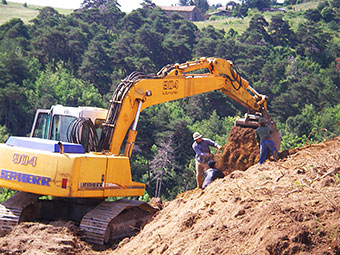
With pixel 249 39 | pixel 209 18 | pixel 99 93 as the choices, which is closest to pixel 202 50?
pixel 249 39

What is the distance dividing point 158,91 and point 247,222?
6586mm

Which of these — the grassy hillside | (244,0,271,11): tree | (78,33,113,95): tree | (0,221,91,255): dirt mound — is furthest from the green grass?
(0,221,91,255): dirt mound

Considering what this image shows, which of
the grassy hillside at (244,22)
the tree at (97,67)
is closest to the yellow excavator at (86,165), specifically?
the tree at (97,67)

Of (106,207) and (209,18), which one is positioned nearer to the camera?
(106,207)

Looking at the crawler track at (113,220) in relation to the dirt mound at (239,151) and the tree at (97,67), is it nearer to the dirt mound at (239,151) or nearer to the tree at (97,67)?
the dirt mound at (239,151)

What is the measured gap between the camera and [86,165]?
11391 millimetres

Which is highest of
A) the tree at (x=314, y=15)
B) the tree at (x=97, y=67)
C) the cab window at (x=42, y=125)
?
the cab window at (x=42, y=125)

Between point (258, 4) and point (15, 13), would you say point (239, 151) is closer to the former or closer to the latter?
point (15, 13)

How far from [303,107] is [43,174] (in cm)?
5360

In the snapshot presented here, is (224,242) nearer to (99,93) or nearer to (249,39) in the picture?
(99,93)

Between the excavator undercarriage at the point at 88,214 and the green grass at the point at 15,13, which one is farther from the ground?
the excavator undercarriage at the point at 88,214

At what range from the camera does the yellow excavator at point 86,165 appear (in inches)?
445

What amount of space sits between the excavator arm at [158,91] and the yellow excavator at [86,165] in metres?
0.02

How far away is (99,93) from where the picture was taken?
65.2 metres
